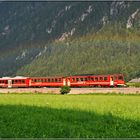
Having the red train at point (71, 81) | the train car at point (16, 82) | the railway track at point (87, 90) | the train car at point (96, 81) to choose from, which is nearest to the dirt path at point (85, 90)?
the railway track at point (87, 90)

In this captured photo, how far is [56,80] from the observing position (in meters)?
107

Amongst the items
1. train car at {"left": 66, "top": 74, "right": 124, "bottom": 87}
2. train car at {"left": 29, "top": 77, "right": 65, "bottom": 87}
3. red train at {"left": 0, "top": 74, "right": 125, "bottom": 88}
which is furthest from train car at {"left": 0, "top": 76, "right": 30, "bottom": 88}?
train car at {"left": 66, "top": 74, "right": 124, "bottom": 87}

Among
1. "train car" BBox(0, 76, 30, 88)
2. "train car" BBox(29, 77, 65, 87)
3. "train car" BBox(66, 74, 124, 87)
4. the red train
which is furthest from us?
"train car" BBox(0, 76, 30, 88)

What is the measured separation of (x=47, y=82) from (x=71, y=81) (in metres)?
6.90

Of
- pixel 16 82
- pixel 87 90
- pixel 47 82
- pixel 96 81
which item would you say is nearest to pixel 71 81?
pixel 47 82

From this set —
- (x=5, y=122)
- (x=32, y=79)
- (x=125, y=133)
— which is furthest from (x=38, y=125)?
(x=32, y=79)

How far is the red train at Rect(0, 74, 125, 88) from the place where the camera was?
10094cm

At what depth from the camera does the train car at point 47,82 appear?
106 meters

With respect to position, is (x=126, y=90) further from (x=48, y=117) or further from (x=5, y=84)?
(x=48, y=117)

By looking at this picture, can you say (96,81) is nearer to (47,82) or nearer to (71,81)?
(71,81)

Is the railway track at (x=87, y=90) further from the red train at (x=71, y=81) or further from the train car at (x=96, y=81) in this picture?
the train car at (x=96, y=81)

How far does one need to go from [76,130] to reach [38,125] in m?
2.41

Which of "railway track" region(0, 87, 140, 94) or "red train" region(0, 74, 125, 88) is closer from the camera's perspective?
"railway track" region(0, 87, 140, 94)

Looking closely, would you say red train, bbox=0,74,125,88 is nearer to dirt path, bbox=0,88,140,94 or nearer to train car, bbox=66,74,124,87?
train car, bbox=66,74,124,87
